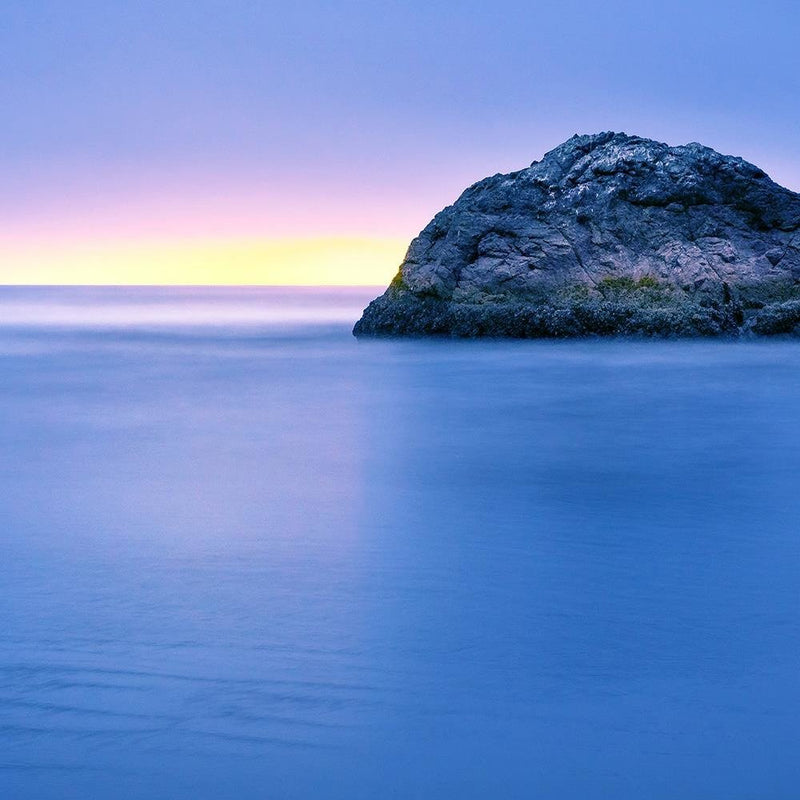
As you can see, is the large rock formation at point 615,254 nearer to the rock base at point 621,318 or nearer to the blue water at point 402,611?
the rock base at point 621,318

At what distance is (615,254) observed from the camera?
21.7m

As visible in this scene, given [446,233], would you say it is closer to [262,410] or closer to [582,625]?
[262,410]

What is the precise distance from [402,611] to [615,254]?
1809cm

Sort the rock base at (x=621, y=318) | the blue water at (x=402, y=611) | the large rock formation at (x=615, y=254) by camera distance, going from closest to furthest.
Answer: the blue water at (x=402, y=611)
the rock base at (x=621, y=318)
the large rock formation at (x=615, y=254)

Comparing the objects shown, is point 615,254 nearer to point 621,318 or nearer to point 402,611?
point 621,318

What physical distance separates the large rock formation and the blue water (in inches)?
396

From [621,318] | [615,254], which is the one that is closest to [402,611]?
Result: [621,318]

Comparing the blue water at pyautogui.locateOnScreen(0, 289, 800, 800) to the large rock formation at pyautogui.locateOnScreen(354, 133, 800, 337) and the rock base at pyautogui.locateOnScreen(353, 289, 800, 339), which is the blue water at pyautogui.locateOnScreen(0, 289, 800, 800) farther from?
the large rock formation at pyautogui.locateOnScreen(354, 133, 800, 337)

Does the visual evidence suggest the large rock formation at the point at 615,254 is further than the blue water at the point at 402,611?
Yes

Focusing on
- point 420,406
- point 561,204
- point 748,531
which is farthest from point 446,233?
point 748,531

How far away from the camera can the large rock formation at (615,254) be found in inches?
832

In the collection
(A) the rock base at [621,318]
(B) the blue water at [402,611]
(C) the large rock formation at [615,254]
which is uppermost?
(C) the large rock formation at [615,254]

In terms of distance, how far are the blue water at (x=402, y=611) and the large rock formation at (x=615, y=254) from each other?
1006cm

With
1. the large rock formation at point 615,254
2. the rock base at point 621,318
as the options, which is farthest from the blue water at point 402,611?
the large rock formation at point 615,254
